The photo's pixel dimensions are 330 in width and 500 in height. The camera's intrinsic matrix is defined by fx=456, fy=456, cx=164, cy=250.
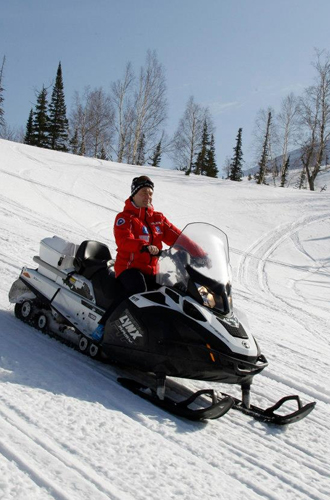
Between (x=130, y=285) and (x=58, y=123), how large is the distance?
42.9 meters

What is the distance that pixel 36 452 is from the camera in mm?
2330

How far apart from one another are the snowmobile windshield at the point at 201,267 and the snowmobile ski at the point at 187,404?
24.2 inches

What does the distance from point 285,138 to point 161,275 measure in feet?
111

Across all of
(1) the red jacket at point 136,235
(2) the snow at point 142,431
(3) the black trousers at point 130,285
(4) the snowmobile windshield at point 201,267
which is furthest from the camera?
(1) the red jacket at point 136,235

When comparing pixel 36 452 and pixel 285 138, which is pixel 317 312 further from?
pixel 285 138

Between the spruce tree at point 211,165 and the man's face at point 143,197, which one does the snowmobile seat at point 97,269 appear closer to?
the man's face at point 143,197

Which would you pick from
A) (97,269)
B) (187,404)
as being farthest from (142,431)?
(97,269)

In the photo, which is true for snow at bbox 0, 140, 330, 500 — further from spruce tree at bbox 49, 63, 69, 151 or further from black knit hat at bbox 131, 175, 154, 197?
spruce tree at bbox 49, 63, 69, 151

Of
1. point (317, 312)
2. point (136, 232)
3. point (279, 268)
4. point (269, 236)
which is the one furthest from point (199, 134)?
point (136, 232)

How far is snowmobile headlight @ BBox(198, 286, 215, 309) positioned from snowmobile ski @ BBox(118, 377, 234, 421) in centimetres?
60

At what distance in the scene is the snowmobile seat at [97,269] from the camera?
12.8 ft

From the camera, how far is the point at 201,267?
3.47 m

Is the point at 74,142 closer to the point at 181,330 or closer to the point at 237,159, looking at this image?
the point at 237,159

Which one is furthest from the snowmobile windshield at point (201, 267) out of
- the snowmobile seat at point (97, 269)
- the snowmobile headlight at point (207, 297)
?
the snowmobile seat at point (97, 269)
